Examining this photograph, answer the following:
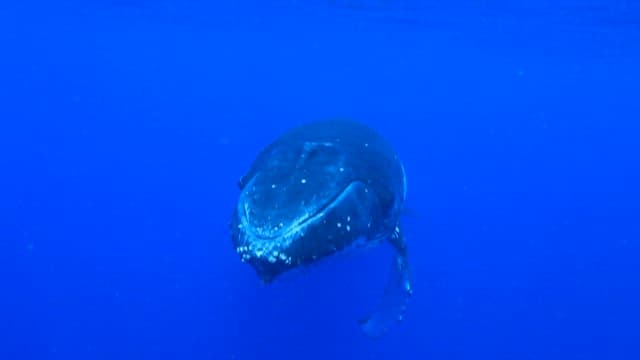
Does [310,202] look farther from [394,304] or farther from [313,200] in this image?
[394,304]

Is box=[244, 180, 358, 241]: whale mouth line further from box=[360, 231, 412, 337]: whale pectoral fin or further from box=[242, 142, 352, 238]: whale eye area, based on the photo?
box=[360, 231, 412, 337]: whale pectoral fin

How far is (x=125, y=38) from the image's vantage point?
145ft

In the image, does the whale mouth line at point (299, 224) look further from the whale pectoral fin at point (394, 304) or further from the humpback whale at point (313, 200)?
the whale pectoral fin at point (394, 304)

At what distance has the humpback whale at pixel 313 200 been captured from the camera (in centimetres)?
570

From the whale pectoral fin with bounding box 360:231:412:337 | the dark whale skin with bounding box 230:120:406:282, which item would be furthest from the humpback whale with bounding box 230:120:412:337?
the whale pectoral fin with bounding box 360:231:412:337

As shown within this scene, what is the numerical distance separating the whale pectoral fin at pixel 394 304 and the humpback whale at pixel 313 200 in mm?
1029

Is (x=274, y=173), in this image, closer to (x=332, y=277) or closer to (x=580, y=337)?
(x=332, y=277)

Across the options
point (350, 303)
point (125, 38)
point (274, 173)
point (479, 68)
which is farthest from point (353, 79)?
point (274, 173)

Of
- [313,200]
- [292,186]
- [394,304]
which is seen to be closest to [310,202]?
[313,200]

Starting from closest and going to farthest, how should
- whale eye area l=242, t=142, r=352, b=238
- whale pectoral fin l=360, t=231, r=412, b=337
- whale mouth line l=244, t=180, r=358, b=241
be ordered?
whale mouth line l=244, t=180, r=358, b=241 → whale eye area l=242, t=142, r=352, b=238 → whale pectoral fin l=360, t=231, r=412, b=337

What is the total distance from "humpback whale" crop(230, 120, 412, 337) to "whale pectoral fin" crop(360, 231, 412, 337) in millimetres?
1029

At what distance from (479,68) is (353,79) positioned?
16.0m

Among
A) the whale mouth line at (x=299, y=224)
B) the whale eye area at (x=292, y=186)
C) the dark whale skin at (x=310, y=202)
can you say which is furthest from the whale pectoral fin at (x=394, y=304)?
the whale mouth line at (x=299, y=224)

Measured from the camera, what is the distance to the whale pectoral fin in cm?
972
